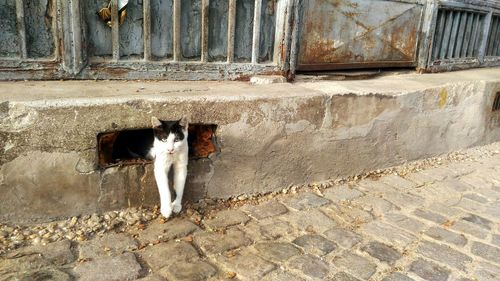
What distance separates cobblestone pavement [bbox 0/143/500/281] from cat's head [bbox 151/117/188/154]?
658 mm

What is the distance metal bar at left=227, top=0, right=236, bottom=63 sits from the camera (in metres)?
4.10

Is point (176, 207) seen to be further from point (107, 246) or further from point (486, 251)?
point (486, 251)

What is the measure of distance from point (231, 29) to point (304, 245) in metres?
2.30

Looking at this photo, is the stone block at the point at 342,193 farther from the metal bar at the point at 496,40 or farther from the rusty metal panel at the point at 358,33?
the metal bar at the point at 496,40

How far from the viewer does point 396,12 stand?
17.8ft

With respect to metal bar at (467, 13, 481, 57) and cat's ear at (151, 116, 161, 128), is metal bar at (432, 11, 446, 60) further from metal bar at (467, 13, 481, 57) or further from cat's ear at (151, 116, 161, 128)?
cat's ear at (151, 116, 161, 128)

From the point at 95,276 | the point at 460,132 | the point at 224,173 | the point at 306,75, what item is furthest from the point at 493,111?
the point at 95,276

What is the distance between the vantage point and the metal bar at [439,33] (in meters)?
5.95

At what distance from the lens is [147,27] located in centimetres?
377

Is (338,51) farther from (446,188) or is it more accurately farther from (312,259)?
(312,259)

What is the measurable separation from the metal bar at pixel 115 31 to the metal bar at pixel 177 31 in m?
0.53

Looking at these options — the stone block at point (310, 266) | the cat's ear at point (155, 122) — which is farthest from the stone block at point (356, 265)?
the cat's ear at point (155, 122)

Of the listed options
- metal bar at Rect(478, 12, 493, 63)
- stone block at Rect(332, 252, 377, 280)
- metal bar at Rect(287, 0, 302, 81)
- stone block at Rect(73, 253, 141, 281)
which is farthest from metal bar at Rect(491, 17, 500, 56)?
stone block at Rect(73, 253, 141, 281)

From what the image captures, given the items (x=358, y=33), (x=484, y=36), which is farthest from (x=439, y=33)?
(x=358, y=33)
